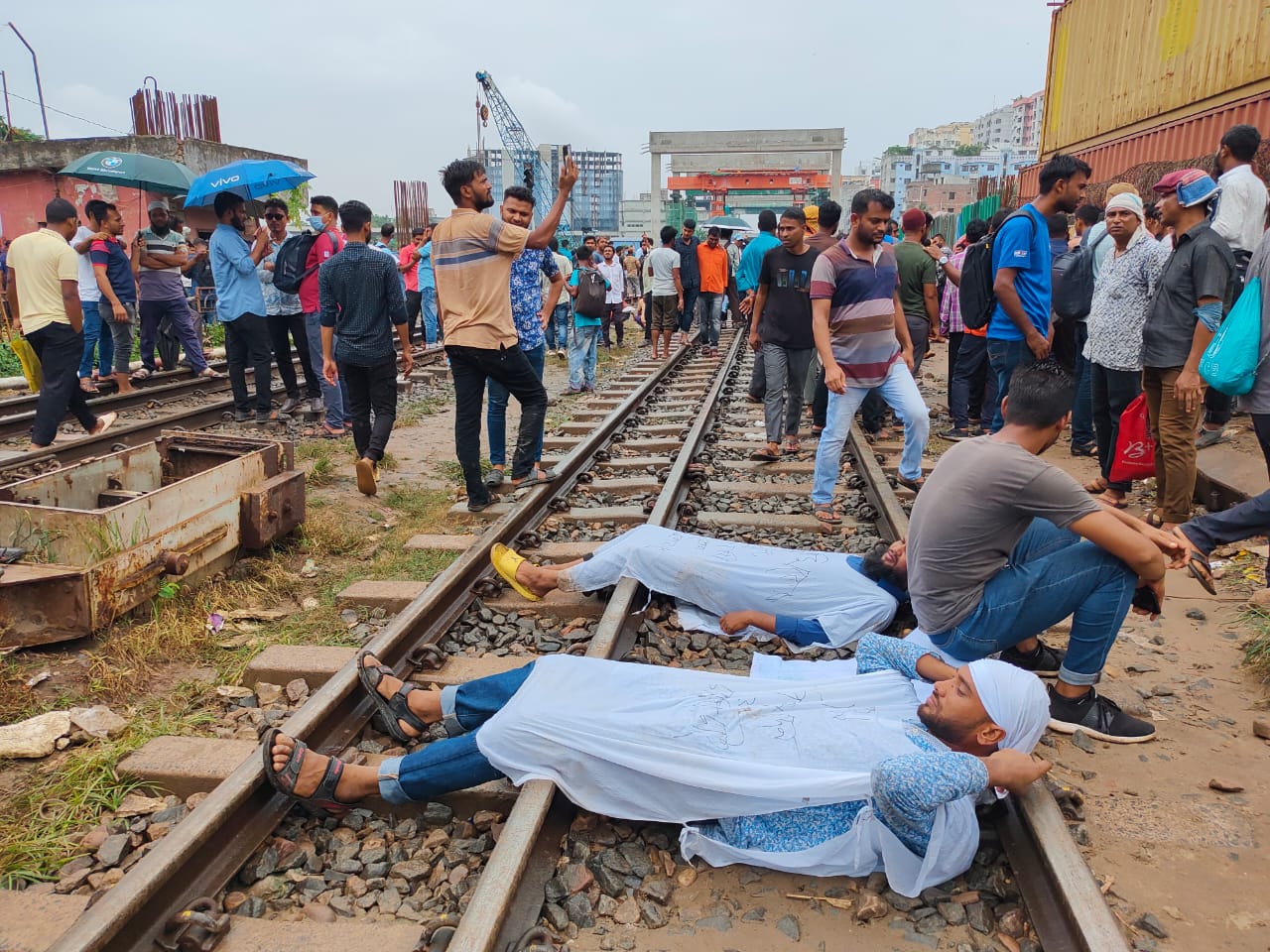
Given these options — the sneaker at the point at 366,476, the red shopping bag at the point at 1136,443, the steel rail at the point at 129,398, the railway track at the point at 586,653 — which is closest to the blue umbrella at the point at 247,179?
the steel rail at the point at 129,398

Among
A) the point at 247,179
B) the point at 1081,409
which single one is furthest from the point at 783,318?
the point at 247,179

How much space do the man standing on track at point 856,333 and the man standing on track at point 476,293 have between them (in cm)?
166

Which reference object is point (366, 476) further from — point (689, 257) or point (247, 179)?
point (689, 257)

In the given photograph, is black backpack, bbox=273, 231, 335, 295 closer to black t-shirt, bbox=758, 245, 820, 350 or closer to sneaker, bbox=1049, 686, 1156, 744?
black t-shirt, bbox=758, 245, 820, 350

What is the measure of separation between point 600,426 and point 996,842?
5596 mm

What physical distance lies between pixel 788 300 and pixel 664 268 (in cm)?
667

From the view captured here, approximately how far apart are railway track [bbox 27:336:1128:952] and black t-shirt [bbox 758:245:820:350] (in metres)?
0.98

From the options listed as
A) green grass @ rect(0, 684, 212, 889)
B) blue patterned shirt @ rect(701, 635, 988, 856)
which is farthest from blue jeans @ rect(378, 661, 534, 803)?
green grass @ rect(0, 684, 212, 889)

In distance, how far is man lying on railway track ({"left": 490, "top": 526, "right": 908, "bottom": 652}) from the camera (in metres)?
3.72

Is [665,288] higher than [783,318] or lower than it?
higher

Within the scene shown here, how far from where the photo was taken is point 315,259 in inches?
320

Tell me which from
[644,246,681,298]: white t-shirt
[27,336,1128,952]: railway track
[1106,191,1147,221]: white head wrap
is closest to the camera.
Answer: [27,336,1128,952]: railway track

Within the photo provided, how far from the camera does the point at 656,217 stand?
45.5 m

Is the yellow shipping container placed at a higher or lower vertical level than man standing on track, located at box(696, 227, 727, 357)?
higher
